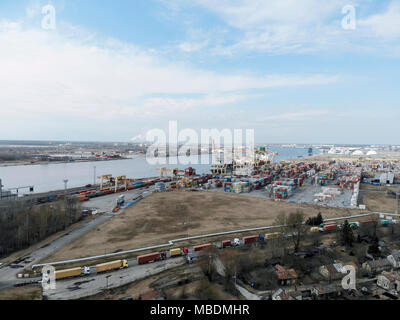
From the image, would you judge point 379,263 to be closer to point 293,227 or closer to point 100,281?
point 293,227

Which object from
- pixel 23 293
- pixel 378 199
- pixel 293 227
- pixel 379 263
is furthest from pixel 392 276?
pixel 378 199

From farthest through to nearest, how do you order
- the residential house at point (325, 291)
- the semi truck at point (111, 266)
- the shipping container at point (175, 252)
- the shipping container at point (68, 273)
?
the shipping container at point (175, 252) → the semi truck at point (111, 266) → the shipping container at point (68, 273) → the residential house at point (325, 291)

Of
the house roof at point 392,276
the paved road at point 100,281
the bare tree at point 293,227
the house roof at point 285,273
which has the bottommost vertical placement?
the paved road at point 100,281

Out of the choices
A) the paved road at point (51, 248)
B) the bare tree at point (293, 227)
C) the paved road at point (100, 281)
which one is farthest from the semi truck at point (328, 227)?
the paved road at point (51, 248)

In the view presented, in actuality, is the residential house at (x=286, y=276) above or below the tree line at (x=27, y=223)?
below

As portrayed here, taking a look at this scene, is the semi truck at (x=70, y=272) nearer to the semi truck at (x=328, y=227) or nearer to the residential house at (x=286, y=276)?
the residential house at (x=286, y=276)

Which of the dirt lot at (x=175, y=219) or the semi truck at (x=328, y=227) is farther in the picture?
the semi truck at (x=328, y=227)
